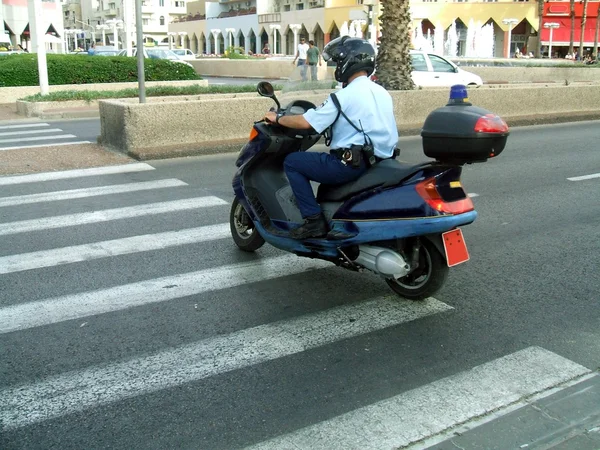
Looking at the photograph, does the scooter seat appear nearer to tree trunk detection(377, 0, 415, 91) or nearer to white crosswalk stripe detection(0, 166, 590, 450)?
white crosswalk stripe detection(0, 166, 590, 450)

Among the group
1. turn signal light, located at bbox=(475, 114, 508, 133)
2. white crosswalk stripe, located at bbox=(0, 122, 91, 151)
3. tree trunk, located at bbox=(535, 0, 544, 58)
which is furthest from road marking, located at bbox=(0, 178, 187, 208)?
tree trunk, located at bbox=(535, 0, 544, 58)

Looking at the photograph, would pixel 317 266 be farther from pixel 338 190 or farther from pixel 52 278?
pixel 52 278

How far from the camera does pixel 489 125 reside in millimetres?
4402

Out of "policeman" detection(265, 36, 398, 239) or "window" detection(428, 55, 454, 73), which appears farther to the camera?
"window" detection(428, 55, 454, 73)

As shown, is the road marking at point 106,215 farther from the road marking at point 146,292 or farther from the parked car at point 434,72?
the parked car at point 434,72

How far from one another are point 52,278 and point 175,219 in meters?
2.02

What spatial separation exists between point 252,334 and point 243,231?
191 cm

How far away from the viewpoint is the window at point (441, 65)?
19812mm

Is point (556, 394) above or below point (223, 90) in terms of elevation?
below

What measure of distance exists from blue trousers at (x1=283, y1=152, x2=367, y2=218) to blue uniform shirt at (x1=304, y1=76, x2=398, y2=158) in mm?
141

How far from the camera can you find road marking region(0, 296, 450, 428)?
367 centimetres

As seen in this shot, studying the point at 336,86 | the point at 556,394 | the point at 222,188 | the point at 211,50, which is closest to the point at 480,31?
the point at 211,50

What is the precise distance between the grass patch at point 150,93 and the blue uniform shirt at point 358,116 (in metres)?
13.0

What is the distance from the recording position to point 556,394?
373 centimetres
